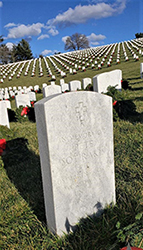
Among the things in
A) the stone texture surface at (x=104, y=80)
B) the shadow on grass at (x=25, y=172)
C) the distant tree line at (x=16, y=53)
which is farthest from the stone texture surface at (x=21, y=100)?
the distant tree line at (x=16, y=53)

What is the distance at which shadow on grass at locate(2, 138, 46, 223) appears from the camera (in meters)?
2.50

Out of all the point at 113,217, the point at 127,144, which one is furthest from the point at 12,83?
the point at 113,217

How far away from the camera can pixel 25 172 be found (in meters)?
3.31

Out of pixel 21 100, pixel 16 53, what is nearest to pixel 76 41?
pixel 16 53

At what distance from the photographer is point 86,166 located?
77.3 inches

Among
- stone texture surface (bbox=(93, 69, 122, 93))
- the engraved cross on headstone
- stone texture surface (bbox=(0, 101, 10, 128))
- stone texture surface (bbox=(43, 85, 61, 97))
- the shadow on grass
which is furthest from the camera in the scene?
stone texture surface (bbox=(43, 85, 61, 97))

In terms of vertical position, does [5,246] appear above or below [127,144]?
below

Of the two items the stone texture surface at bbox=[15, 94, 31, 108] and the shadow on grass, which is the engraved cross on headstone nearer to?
the shadow on grass

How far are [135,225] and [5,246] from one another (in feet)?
3.85

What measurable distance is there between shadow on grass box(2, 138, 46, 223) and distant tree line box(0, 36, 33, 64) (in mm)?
54591

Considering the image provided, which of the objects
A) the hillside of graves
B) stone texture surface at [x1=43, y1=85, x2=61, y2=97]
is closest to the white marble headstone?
stone texture surface at [x1=43, y1=85, x2=61, y2=97]

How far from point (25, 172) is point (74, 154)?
1695mm

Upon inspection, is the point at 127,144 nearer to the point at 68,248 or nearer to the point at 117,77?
the point at 68,248

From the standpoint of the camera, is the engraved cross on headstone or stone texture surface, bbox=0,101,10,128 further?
stone texture surface, bbox=0,101,10,128
